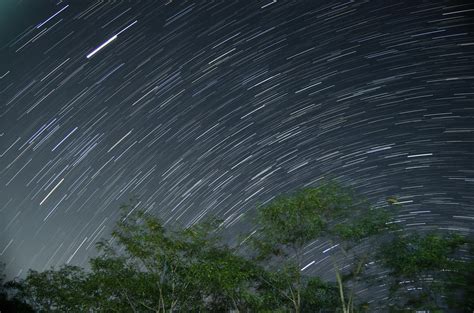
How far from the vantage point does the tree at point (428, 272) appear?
Answer: 771 inches

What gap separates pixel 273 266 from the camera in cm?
1962

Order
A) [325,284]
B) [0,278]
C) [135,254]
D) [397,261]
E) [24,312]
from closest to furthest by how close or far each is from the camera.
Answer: [135,254] → [397,261] → [325,284] → [24,312] → [0,278]

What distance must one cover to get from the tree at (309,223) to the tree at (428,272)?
1897mm

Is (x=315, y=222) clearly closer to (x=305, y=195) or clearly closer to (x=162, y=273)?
(x=305, y=195)

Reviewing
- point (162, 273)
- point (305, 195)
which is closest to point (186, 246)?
point (162, 273)

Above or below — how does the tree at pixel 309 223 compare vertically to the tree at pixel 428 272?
above

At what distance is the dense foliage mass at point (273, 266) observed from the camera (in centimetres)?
1711

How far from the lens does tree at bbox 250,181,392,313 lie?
18094mm

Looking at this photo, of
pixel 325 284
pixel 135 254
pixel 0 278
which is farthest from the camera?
pixel 0 278

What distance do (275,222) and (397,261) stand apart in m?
6.58

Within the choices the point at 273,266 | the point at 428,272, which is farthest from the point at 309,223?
the point at 428,272

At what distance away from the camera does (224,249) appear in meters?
19.1

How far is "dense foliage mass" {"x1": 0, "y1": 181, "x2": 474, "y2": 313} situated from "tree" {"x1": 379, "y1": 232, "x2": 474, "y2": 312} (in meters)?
0.05

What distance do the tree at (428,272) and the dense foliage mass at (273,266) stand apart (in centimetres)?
5
